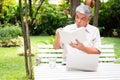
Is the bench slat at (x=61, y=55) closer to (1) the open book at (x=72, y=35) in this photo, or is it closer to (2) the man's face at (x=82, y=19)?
(2) the man's face at (x=82, y=19)

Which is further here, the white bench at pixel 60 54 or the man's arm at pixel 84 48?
the white bench at pixel 60 54

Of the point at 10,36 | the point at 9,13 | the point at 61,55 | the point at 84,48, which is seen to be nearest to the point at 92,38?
the point at 84,48

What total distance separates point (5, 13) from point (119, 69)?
19.2m

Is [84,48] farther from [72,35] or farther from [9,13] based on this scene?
[9,13]

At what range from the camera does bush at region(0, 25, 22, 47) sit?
14199mm

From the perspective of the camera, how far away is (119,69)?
12.2 ft

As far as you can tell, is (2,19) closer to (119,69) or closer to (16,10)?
(16,10)

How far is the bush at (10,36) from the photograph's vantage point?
14199 millimetres

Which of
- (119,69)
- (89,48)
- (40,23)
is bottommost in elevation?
(40,23)

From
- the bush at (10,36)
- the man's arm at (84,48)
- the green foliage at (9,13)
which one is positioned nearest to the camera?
the man's arm at (84,48)

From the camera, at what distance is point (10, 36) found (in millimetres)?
14305

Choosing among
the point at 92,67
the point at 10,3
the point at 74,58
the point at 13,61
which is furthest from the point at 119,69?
the point at 10,3

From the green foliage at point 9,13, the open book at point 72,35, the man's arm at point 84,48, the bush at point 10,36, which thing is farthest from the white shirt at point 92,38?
the green foliage at point 9,13

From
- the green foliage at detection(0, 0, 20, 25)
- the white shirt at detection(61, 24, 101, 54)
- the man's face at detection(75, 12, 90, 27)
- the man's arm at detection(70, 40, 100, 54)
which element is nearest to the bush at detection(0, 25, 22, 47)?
the green foliage at detection(0, 0, 20, 25)
